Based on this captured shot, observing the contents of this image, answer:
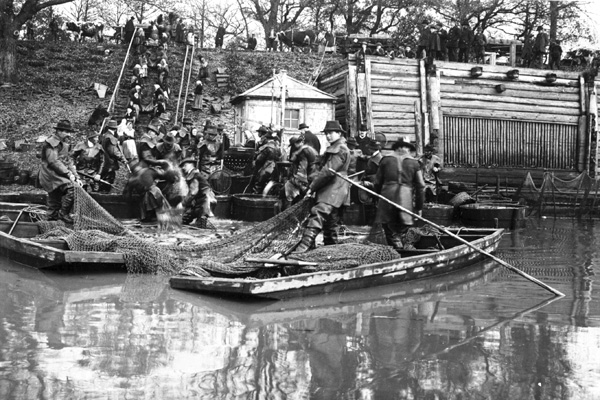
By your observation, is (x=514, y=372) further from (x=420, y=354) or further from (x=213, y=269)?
(x=213, y=269)

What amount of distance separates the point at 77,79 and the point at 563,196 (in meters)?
20.6

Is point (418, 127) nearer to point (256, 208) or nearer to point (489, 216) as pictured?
point (489, 216)

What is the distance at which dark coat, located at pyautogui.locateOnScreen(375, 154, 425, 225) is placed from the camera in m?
11.5

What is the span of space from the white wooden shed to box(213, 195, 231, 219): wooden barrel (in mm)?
7622

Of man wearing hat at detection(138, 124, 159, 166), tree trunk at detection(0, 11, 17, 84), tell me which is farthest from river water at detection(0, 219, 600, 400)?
tree trunk at detection(0, 11, 17, 84)

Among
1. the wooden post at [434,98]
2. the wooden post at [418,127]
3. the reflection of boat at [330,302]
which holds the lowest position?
the reflection of boat at [330,302]

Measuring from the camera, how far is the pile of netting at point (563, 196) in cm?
2105

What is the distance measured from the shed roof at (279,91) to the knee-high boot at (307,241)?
44.2ft

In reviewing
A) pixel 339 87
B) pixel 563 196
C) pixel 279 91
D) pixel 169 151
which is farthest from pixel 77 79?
pixel 563 196

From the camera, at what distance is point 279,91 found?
2434 centimetres

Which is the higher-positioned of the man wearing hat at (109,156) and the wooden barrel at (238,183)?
the man wearing hat at (109,156)

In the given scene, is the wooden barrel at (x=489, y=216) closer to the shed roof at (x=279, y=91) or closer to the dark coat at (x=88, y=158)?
the dark coat at (x=88, y=158)

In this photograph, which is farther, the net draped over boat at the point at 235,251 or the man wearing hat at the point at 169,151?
the man wearing hat at the point at 169,151

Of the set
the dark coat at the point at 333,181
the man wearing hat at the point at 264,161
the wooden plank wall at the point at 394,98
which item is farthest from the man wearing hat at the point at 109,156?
the wooden plank wall at the point at 394,98
